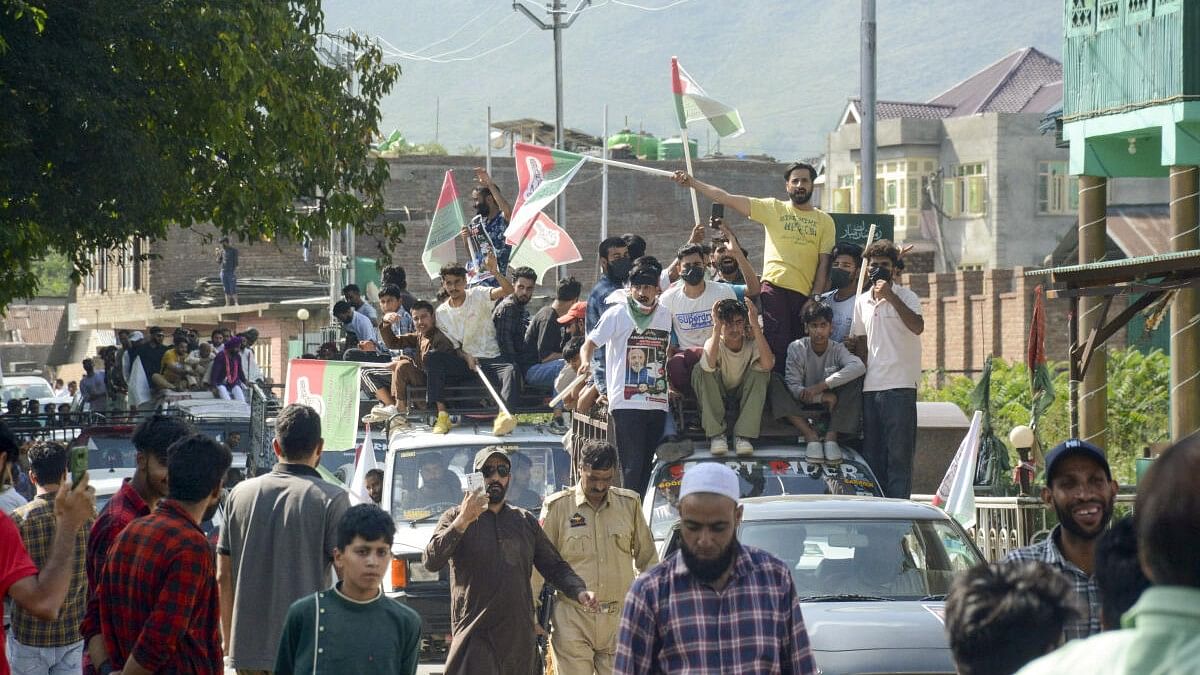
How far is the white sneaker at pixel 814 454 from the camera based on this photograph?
11.1 meters

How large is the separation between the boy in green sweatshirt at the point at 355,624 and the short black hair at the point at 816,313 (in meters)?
6.02

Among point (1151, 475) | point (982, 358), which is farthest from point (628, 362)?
point (982, 358)

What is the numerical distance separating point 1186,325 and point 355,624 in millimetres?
12771

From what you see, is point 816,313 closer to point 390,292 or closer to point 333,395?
point 333,395

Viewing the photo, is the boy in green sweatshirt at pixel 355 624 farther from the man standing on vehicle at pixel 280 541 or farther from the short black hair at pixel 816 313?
the short black hair at pixel 816 313

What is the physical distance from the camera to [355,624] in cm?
570

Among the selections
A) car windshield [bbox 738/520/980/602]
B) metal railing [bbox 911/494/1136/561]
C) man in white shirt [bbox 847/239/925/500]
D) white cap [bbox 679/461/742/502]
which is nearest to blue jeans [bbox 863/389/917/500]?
man in white shirt [bbox 847/239/925/500]

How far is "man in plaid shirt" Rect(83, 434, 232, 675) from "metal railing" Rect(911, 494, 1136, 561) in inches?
288

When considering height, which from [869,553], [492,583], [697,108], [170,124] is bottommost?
[492,583]

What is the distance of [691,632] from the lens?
5516mm

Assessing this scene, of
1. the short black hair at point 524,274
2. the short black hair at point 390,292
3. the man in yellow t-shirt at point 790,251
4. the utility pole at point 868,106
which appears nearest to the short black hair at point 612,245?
the man in yellow t-shirt at point 790,251

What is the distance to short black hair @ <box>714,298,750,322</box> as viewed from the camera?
11.2 meters

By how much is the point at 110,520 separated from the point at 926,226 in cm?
6290

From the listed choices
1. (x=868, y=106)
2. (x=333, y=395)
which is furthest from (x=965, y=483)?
(x=868, y=106)
